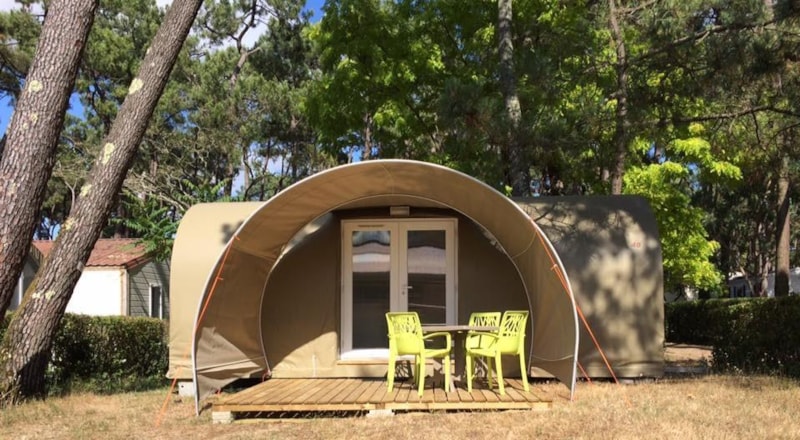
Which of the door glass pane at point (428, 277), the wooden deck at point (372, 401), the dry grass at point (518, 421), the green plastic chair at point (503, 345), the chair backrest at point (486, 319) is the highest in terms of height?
the door glass pane at point (428, 277)

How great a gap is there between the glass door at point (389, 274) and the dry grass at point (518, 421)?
2.04m

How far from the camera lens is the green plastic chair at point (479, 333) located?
7059mm

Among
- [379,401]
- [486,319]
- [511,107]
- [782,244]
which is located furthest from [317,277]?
[782,244]

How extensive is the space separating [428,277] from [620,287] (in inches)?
91.8

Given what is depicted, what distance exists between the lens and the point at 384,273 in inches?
342

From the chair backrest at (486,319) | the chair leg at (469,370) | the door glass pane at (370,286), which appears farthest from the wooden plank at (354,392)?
the chair backrest at (486,319)

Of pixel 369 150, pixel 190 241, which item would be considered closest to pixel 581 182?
pixel 369 150

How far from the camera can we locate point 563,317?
700cm

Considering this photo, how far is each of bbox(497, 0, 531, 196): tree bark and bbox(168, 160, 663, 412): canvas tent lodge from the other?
748mm

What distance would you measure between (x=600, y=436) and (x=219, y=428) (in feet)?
10.5

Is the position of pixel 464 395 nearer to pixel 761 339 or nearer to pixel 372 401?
pixel 372 401

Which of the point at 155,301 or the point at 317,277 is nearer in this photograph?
the point at 317,277

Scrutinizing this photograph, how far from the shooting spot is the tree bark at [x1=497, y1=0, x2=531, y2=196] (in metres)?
8.27

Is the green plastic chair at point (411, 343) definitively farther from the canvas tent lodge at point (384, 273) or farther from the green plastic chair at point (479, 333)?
the canvas tent lodge at point (384, 273)
